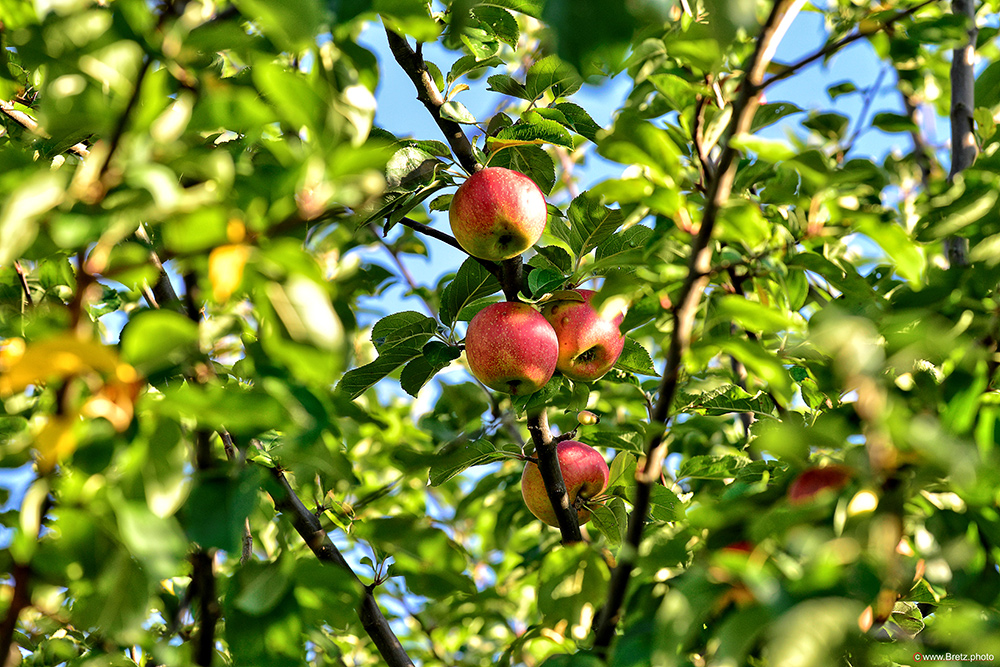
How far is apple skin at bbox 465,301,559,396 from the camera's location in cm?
160

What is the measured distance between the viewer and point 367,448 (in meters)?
3.09

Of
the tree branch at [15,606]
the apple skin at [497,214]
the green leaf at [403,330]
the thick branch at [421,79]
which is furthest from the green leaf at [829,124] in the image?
the tree branch at [15,606]

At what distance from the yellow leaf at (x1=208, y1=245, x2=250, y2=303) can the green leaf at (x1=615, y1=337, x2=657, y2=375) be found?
124 cm

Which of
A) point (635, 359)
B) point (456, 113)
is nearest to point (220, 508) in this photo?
point (456, 113)

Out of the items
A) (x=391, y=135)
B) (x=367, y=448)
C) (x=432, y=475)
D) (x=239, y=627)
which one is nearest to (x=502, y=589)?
(x=367, y=448)

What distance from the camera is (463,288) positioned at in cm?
172

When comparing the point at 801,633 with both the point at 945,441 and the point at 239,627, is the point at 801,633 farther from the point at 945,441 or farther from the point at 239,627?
the point at 239,627

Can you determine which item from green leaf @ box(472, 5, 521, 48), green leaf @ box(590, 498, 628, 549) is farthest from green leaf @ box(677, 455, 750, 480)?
green leaf @ box(472, 5, 521, 48)

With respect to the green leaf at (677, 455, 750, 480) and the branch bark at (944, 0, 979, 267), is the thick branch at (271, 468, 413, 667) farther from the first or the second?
the branch bark at (944, 0, 979, 267)

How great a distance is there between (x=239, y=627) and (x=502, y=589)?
1902mm

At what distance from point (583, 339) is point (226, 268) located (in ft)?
3.64

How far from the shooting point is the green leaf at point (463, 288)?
1.71 meters

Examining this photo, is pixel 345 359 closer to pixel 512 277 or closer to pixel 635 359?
pixel 512 277

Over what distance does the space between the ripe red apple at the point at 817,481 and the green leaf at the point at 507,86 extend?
38.6 inches
